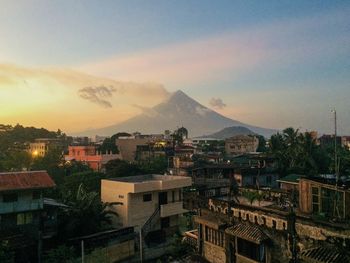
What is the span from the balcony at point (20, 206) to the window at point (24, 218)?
1.33 feet

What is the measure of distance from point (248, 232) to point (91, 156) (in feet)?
188

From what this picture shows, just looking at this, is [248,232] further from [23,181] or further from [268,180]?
[268,180]

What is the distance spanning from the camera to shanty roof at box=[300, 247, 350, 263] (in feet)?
39.8

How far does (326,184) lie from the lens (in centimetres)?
1673

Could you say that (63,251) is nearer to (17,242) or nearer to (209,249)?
(17,242)

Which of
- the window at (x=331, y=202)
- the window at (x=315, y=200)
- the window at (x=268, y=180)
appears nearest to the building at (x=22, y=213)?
the window at (x=315, y=200)

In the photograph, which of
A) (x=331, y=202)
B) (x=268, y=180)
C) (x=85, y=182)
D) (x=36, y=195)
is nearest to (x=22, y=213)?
(x=36, y=195)

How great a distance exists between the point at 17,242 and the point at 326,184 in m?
19.4

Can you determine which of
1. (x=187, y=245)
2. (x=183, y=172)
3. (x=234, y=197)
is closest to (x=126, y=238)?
(x=187, y=245)

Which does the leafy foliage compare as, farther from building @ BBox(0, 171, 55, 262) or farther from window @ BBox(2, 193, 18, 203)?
window @ BBox(2, 193, 18, 203)

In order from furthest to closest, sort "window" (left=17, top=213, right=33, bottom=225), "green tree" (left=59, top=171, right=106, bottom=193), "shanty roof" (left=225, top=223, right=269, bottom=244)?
1. "green tree" (left=59, top=171, right=106, bottom=193)
2. "window" (left=17, top=213, right=33, bottom=225)
3. "shanty roof" (left=225, top=223, right=269, bottom=244)

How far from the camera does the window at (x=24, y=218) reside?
2464 centimetres

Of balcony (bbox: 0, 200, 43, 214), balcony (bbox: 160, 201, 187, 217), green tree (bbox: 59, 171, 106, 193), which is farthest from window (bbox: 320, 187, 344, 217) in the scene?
green tree (bbox: 59, 171, 106, 193)

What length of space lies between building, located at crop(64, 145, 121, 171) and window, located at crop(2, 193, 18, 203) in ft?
126
